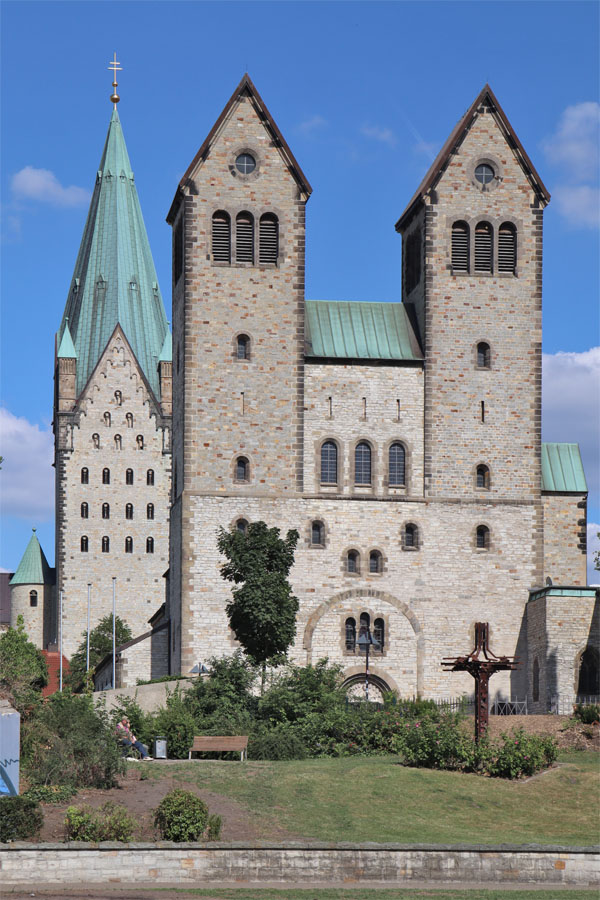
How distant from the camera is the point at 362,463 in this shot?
2726 inches

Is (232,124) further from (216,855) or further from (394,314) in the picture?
(216,855)

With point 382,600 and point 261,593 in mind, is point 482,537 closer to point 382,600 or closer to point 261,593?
point 382,600

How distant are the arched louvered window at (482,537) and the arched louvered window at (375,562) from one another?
13.6ft

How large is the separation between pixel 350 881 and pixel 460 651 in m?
35.8

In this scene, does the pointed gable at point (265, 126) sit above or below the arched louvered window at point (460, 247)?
above

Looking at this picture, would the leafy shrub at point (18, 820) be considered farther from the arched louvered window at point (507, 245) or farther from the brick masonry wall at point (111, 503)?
the brick masonry wall at point (111, 503)

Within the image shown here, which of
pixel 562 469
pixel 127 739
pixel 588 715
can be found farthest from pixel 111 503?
pixel 127 739

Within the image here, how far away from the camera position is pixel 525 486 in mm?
69688

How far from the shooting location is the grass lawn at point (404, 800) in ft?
121

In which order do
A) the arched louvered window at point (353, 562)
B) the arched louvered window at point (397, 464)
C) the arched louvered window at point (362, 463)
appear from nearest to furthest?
the arched louvered window at point (353, 562) → the arched louvered window at point (362, 463) → the arched louvered window at point (397, 464)

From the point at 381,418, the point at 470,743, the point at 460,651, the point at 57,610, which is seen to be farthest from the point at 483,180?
the point at 57,610

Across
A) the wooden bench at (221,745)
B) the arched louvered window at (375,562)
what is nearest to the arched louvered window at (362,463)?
the arched louvered window at (375,562)

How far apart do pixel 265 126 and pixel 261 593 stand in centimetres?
2180

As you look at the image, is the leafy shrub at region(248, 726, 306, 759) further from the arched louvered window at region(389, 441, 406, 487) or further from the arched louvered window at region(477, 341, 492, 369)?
the arched louvered window at region(477, 341, 492, 369)
